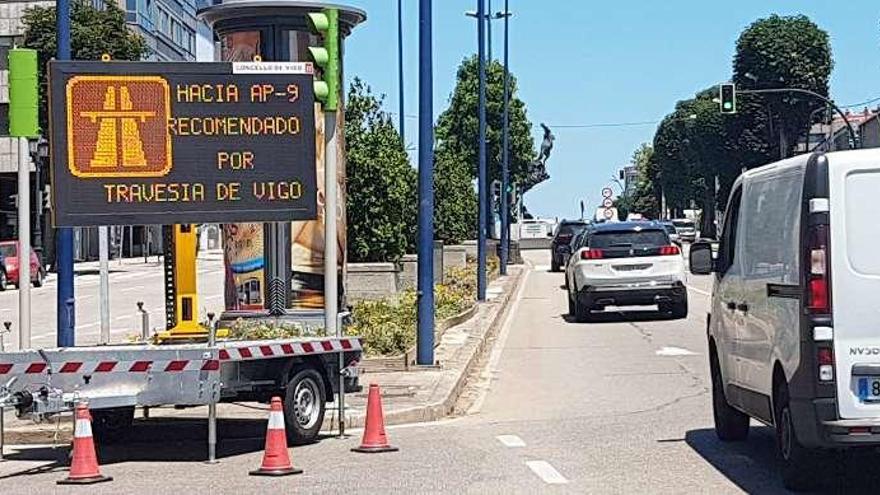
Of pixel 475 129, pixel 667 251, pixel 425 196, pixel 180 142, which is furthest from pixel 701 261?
pixel 475 129

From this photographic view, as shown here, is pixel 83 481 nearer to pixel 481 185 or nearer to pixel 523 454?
pixel 523 454

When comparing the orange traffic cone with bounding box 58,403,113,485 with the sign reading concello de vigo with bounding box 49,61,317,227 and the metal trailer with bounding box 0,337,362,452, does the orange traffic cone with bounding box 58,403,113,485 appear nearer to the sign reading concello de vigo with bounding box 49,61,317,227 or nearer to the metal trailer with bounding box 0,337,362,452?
the metal trailer with bounding box 0,337,362,452

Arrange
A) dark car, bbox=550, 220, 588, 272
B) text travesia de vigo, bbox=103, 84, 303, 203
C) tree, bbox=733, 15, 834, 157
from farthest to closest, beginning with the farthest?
tree, bbox=733, 15, 834, 157 → dark car, bbox=550, 220, 588, 272 → text travesia de vigo, bbox=103, 84, 303, 203

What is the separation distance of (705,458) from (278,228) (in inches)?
345

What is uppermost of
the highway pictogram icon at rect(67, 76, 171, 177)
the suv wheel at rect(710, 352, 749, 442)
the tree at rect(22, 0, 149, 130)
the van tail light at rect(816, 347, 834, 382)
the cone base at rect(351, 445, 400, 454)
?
the tree at rect(22, 0, 149, 130)

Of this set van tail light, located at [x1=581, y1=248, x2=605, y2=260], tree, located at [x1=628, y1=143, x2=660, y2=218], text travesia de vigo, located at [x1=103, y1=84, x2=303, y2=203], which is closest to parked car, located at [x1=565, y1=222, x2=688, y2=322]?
van tail light, located at [x1=581, y1=248, x2=605, y2=260]

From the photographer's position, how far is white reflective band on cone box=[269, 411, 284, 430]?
10.8 m

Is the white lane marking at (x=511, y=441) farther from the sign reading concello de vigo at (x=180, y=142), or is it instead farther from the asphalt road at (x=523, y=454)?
the sign reading concello de vigo at (x=180, y=142)

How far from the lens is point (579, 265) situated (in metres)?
27.7

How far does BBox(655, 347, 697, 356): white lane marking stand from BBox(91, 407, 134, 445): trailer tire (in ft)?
33.5

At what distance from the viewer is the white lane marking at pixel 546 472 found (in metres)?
10.4

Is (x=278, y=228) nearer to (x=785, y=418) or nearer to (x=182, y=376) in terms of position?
(x=182, y=376)

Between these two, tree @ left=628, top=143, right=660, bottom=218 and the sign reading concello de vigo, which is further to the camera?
tree @ left=628, top=143, right=660, bottom=218

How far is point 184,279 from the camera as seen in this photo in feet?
59.5
